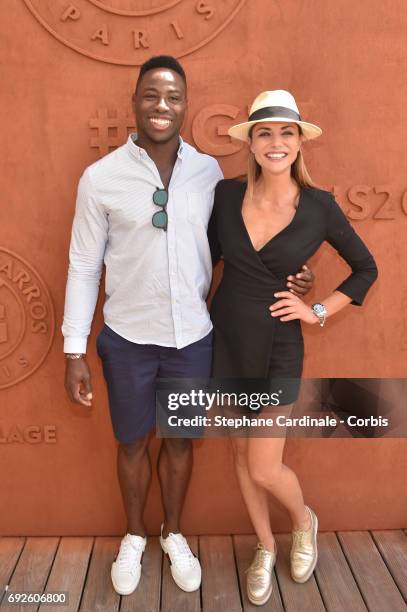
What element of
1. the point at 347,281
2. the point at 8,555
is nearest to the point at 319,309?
the point at 347,281

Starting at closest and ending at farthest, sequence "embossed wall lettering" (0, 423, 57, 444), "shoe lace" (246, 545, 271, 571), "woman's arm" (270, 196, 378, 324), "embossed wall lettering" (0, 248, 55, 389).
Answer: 1. "woman's arm" (270, 196, 378, 324)
2. "shoe lace" (246, 545, 271, 571)
3. "embossed wall lettering" (0, 248, 55, 389)
4. "embossed wall lettering" (0, 423, 57, 444)

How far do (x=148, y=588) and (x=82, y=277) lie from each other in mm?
1359

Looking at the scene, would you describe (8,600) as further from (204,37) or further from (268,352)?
(204,37)

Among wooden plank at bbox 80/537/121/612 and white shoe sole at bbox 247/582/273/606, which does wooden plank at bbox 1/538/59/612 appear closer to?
wooden plank at bbox 80/537/121/612

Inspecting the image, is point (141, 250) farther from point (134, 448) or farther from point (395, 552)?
point (395, 552)

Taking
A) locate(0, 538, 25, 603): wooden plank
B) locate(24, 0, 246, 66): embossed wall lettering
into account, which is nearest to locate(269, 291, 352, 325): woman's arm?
locate(24, 0, 246, 66): embossed wall lettering

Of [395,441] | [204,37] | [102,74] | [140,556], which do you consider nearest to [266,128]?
[204,37]

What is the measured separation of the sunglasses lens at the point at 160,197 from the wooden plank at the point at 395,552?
1.89 m

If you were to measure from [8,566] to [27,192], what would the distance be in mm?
1678

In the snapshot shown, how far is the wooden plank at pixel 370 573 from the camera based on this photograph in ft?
8.04

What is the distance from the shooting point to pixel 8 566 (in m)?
2.70

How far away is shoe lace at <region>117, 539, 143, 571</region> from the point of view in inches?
102

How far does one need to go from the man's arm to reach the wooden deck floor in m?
0.84

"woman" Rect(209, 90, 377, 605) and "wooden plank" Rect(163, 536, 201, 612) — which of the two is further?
"wooden plank" Rect(163, 536, 201, 612)
